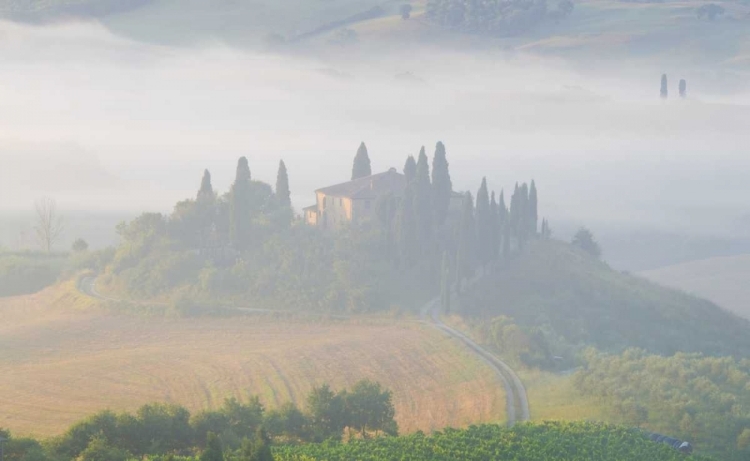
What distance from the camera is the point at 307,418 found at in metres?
45.0

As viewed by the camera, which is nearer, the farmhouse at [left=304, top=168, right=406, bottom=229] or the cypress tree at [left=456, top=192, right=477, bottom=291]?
the cypress tree at [left=456, top=192, right=477, bottom=291]

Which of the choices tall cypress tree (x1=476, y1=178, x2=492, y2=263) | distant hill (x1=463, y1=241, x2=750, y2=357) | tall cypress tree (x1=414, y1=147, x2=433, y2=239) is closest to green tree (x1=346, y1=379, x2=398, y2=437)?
distant hill (x1=463, y1=241, x2=750, y2=357)

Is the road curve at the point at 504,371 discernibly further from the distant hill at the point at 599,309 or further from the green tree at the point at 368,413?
the green tree at the point at 368,413

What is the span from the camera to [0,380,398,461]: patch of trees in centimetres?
3481

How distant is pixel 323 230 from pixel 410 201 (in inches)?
489

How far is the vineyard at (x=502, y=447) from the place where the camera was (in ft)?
123

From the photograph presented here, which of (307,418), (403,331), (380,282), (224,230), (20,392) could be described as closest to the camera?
(307,418)

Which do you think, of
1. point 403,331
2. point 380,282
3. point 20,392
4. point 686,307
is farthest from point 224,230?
point 686,307

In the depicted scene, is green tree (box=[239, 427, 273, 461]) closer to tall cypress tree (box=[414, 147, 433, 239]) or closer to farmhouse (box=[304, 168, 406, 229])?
tall cypress tree (box=[414, 147, 433, 239])

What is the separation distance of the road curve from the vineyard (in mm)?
6911

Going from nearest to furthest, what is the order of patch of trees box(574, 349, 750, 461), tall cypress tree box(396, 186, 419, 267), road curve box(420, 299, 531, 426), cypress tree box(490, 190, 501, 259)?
patch of trees box(574, 349, 750, 461) → road curve box(420, 299, 531, 426) → tall cypress tree box(396, 186, 419, 267) → cypress tree box(490, 190, 501, 259)

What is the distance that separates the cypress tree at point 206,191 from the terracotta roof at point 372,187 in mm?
11116

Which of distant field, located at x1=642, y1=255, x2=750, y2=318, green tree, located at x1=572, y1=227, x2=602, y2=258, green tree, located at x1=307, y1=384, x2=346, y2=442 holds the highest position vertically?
green tree, located at x1=572, y1=227, x2=602, y2=258

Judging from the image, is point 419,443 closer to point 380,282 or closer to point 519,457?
point 519,457
